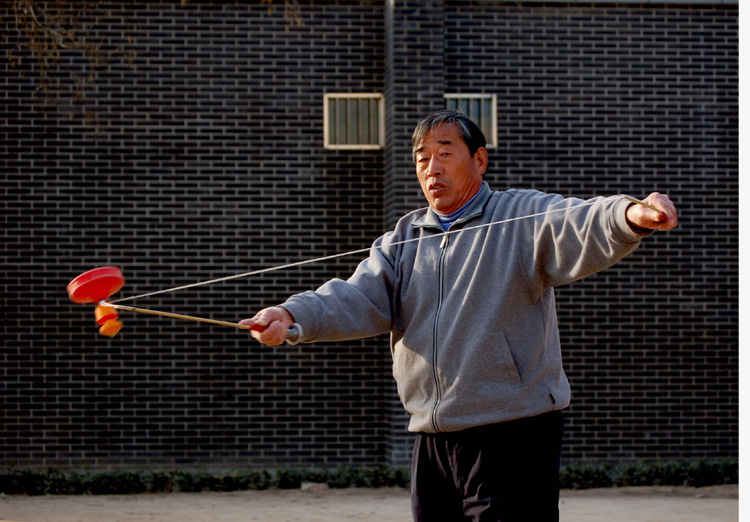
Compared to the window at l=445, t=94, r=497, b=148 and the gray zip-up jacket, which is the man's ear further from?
the window at l=445, t=94, r=497, b=148

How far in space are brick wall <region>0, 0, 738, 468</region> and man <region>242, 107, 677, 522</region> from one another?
570 cm

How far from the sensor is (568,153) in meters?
9.73

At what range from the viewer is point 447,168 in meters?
3.53

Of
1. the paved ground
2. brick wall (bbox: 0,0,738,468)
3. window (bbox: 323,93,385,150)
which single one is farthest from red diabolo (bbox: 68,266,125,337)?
window (bbox: 323,93,385,150)

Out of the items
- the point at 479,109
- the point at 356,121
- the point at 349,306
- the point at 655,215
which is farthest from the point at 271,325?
the point at 479,109

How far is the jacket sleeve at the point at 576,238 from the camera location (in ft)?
9.79

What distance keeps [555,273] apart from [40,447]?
7.48 meters

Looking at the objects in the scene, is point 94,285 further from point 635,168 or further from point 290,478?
point 635,168

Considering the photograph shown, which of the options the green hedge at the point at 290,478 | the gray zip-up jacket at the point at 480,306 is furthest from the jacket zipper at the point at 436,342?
the green hedge at the point at 290,478

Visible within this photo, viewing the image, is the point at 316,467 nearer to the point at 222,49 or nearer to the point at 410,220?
the point at 222,49

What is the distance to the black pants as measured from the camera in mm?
3158

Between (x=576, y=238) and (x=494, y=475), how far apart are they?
2.76 feet

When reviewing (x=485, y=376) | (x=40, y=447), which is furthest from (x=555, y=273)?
(x=40, y=447)

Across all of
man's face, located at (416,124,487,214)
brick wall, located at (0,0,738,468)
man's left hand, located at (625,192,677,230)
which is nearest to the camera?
man's left hand, located at (625,192,677,230)
